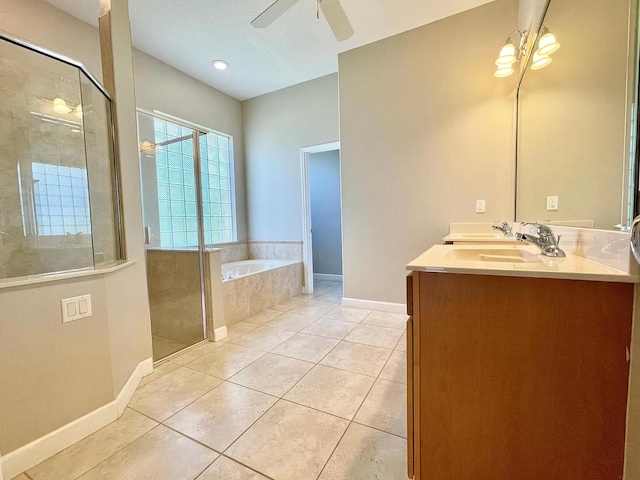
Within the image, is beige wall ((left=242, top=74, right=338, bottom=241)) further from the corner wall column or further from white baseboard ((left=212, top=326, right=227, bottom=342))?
the corner wall column

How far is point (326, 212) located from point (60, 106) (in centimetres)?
367

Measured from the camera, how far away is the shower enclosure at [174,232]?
91.7 inches

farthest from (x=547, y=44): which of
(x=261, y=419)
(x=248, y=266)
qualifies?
(x=248, y=266)

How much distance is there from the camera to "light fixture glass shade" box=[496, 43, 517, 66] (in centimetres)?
201

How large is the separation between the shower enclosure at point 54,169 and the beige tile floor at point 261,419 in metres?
0.90

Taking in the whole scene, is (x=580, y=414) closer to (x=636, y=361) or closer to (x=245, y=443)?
(x=636, y=361)

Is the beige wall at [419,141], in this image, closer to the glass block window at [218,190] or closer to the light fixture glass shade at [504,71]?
the light fixture glass shade at [504,71]

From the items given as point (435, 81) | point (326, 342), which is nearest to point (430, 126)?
point (435, 81)

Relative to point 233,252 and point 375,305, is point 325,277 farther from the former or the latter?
point 375,305

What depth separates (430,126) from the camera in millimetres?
2627

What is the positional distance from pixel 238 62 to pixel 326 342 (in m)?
3.38

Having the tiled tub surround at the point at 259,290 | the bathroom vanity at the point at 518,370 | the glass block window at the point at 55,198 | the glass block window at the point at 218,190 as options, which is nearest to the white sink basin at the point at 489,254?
the bathroom vanity at the point at 518,370

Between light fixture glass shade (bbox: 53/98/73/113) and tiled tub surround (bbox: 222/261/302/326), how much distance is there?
6.12 feet

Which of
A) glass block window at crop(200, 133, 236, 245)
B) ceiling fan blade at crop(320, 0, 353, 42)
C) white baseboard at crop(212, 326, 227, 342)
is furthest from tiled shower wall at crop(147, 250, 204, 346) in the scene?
ceiling fan blade at crop(320, 0, 353, 42)
